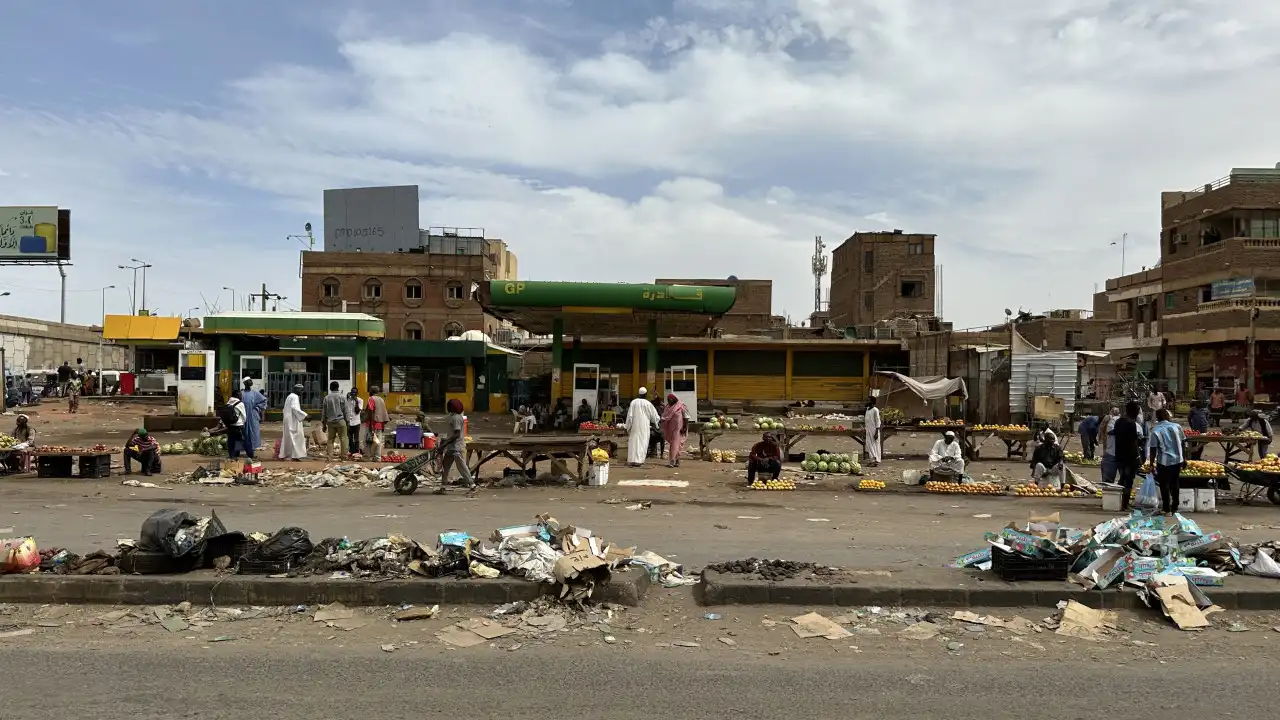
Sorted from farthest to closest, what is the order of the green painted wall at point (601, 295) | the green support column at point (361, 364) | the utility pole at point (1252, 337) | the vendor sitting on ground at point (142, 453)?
the utility pole at point (1252, 337), the green support column at point (361, 364), the green painted wall at point (601, 295), the vendor sitting on ground at point (142, 453)

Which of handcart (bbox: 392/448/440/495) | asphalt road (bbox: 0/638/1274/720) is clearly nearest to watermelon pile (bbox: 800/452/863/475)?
handcart (bbox: 392/448/440/495)

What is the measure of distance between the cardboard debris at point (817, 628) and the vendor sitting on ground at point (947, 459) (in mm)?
10019

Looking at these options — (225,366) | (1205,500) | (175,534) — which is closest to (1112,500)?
(1205,500)

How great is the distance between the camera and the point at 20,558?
7520 millimetres

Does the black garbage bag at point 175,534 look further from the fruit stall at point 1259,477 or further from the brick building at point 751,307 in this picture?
the brick building at point 751,307

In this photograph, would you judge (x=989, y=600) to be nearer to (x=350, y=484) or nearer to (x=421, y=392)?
Answer: (x=350, y=484)

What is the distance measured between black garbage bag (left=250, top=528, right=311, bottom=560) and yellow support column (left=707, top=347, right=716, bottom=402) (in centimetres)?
3132

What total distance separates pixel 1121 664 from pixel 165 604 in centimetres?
747

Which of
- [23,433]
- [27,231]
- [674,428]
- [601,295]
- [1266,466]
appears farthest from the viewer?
[27,231]

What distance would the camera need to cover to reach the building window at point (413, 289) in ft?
182

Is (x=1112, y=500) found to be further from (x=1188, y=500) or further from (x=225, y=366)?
(x=225, y=366)

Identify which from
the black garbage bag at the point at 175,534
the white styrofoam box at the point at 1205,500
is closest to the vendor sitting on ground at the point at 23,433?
the black garbage bag at the point at 175,534

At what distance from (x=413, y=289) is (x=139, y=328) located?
19.0 meters

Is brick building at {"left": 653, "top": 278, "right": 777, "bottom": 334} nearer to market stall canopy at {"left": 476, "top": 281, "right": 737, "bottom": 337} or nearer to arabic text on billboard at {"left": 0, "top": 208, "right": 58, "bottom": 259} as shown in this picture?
market stall canopy at {"left": 476, "top": 281, "right": 737, "bottom": 337}
